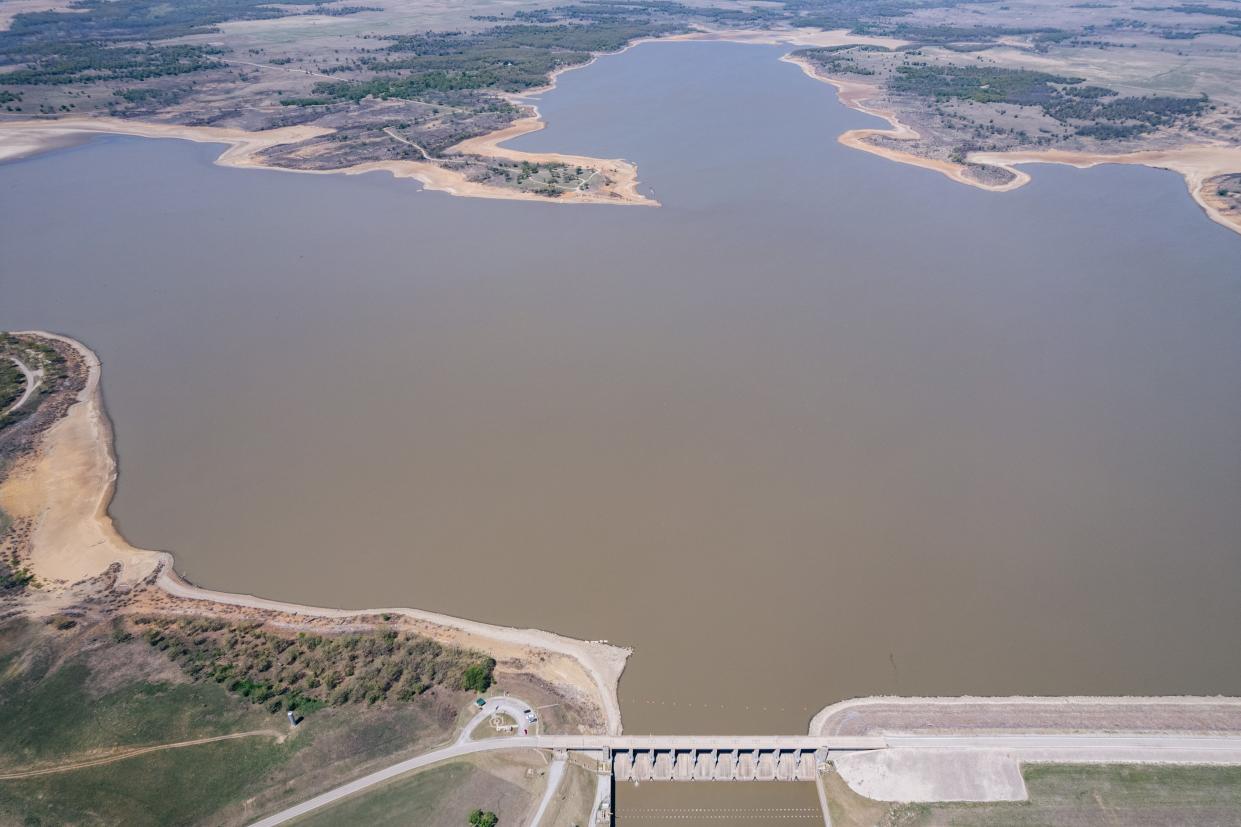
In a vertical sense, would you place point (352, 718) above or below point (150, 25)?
below

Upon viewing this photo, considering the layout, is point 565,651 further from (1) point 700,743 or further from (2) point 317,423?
(2) point 317,423

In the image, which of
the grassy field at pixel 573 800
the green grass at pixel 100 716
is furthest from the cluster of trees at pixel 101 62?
the grassy field at pixel 573 800

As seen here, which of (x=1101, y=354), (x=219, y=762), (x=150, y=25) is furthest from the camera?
(x=150, y=25)

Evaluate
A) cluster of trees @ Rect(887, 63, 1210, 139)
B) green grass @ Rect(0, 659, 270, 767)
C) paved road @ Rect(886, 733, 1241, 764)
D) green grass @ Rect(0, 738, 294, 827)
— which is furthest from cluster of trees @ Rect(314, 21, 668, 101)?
paved road @ Rect(886, 733, 1241, 764)

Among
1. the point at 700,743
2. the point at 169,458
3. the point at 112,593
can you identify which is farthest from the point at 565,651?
the point at 169,458

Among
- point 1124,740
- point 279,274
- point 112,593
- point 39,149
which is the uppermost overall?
point 39,149

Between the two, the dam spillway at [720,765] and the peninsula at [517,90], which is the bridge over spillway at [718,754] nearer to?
the dam spillway at [720,765]
